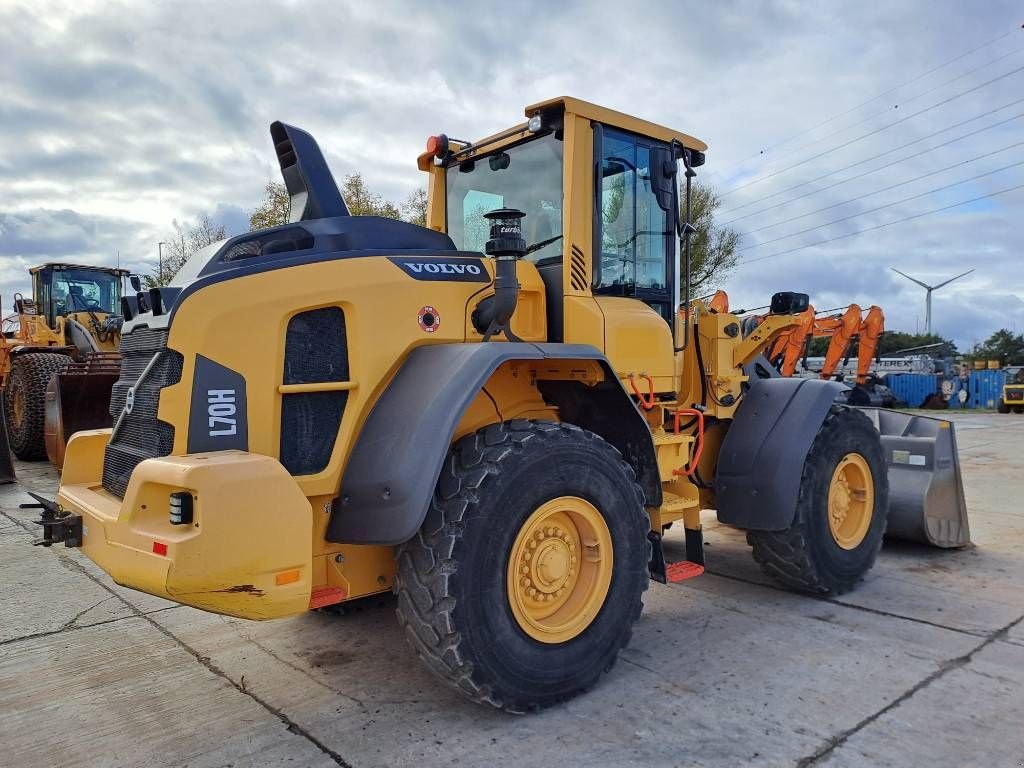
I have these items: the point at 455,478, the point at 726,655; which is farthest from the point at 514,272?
the point at 726,655

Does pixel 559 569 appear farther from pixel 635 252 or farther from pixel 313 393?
pixel 635 252

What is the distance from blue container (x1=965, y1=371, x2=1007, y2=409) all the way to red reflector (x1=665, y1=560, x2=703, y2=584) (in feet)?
88.3

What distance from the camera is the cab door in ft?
12.9

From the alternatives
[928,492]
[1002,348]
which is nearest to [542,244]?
[928,492]

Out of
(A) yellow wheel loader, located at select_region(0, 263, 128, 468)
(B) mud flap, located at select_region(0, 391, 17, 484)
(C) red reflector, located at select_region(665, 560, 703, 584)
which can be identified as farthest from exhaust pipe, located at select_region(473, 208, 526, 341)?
(B) mud flap, located at select_region(0, 391, 17, 484)

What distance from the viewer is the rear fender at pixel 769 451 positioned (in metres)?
4.38

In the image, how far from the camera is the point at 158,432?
2975 mm

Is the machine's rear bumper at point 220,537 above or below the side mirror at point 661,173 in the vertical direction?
below

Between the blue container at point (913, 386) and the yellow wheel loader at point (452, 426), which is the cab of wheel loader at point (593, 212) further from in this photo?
the blue container at point (913, 386)

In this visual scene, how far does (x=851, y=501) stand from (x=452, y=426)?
3315 millimetres

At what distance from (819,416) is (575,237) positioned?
194 cm

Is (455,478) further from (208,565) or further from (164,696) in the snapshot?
(164,696)

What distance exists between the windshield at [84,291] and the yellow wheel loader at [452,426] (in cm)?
1333

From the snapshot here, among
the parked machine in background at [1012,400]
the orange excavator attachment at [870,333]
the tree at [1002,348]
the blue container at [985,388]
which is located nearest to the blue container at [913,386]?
the blue container at [985,388]
